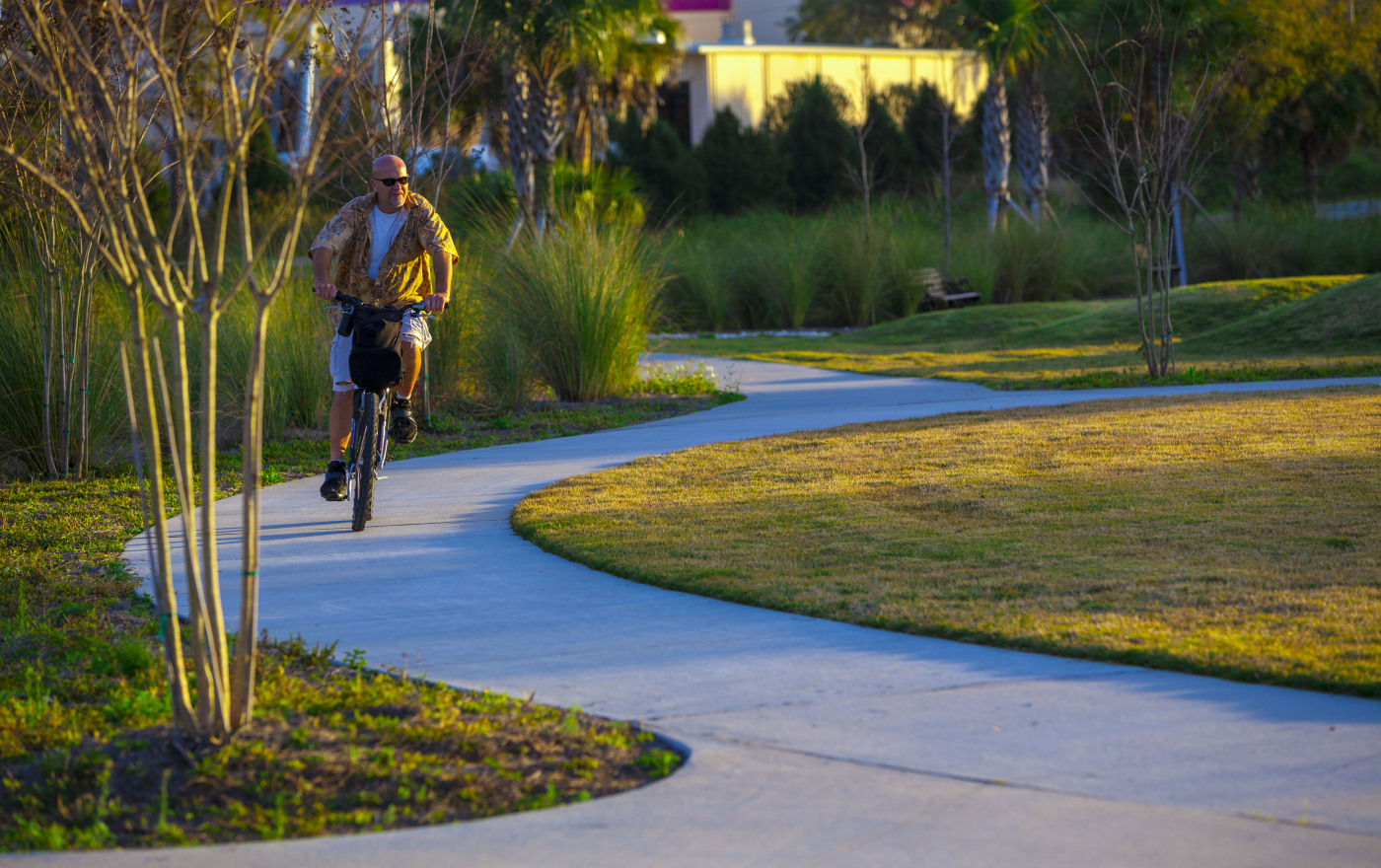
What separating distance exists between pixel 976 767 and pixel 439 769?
1.29m

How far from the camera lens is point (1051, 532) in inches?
242

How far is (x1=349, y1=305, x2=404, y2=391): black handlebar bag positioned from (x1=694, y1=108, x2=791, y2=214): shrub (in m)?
31.9

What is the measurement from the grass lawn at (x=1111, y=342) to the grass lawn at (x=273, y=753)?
10062 mm

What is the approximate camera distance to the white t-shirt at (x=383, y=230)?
23.0ft

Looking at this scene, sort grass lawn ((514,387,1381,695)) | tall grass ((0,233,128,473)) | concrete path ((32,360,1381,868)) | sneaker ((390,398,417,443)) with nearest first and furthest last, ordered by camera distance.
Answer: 1. concrete path ((32,360,1381,868))
2. grass lawn ((514,387,1381,695))
3. sneaker ((390,398,417,443))
4. tall grass ((0,233,128,473))

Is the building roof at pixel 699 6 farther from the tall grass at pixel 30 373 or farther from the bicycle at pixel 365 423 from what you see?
the bicycle at pixel 365 423

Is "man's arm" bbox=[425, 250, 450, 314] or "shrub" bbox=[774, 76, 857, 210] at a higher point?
"shrub" bbox=[774, 76, 857, 210]

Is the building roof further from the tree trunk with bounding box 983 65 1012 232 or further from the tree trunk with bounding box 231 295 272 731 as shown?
the tree trunk with bounding box 231 295 272 731

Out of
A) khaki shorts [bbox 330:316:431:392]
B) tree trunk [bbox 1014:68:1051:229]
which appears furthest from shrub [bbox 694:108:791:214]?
khaki shorts [bbox 330:316:431:392]

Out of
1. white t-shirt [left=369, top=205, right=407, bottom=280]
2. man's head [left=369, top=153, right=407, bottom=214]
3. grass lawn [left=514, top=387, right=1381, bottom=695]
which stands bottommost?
grass lawn [left=514, top=387, right=1381, bottom=695]

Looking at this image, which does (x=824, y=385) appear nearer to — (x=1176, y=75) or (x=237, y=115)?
(x=237, y=115)

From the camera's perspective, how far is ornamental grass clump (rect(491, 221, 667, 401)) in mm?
12094

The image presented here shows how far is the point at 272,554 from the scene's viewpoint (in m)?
6.25

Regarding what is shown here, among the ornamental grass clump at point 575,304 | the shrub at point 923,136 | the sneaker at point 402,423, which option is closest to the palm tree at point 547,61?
the ornamental grass clump at point 575,304
